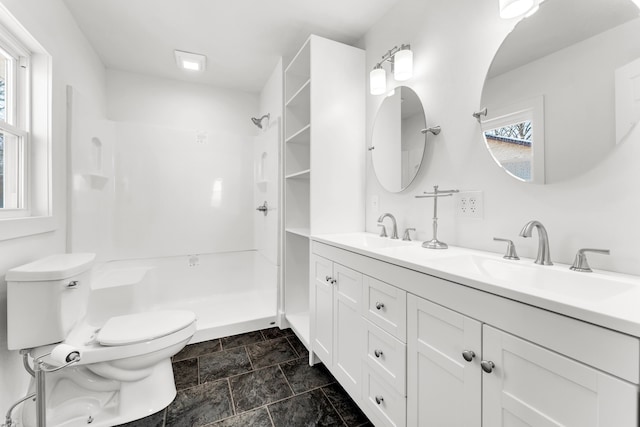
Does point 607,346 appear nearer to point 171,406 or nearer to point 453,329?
point 453,329

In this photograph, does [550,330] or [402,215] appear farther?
[402,215]

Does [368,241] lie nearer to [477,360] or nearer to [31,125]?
[477,360]

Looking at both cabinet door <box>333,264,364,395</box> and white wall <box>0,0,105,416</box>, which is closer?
white wall <box>0,0,105,416</box>

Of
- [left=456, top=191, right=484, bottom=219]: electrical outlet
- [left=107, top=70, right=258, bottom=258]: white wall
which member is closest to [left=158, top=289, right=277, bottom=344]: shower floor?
[left=107, top=70, right=258, bottom=258]: white wall

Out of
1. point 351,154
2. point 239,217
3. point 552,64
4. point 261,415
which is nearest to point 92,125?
point 239,217

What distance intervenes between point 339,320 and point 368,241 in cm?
55

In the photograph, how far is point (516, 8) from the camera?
40.9 inches

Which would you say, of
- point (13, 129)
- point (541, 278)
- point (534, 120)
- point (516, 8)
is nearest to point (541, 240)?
point (541, 278)

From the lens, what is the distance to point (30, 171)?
1.49 meters

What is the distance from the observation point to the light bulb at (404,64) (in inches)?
62.2

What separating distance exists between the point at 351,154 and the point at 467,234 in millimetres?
994

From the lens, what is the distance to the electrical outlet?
1268mm

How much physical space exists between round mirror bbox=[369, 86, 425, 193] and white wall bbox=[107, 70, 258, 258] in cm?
172

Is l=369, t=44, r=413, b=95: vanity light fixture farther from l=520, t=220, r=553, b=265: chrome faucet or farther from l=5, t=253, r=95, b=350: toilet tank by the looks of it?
l=5, t=253, r=95, b=350: toilet tank
